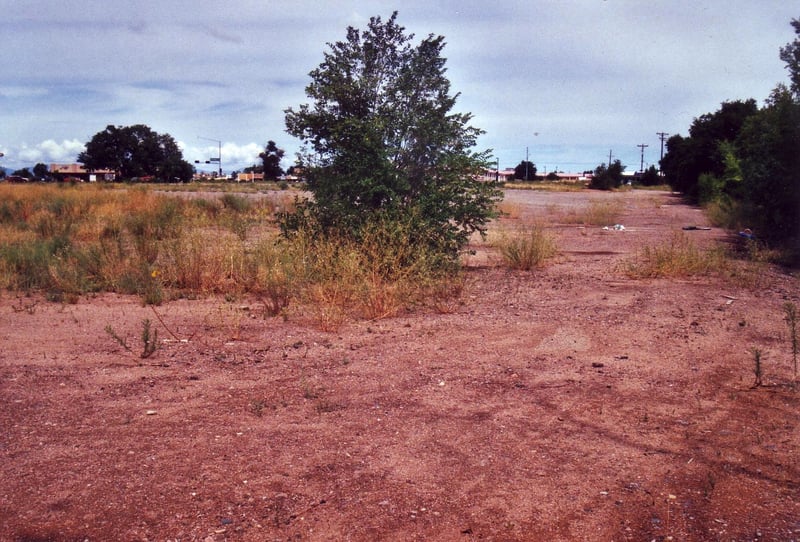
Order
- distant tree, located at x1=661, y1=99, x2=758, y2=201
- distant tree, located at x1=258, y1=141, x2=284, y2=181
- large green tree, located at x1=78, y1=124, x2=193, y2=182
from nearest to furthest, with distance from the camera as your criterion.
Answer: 1. distant tree, located at x1=661, y1=99, x2=758, y2=201
2. distant tree, located at x1=258, y1=141, x2=284, y2=181
3. large green tree, located at x1=78, y1=124, x2=193, y2=182

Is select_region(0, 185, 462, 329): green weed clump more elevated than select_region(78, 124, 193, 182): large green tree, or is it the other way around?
select_region(78, 124, 193, 182): large green tree

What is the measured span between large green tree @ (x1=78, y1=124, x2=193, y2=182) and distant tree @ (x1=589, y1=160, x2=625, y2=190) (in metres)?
50.4

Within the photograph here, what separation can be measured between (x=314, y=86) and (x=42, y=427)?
7.73m

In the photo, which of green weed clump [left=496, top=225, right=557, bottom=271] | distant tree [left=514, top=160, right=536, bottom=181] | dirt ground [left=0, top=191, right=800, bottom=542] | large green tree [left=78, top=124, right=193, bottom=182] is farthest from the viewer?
distant tree [left=514, top=160, right=536, bottom=181]

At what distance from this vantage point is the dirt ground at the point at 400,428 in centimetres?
362

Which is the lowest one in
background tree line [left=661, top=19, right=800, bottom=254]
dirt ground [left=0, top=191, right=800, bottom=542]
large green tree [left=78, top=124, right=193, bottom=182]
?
dirt ground [left=0, top=191, right=800, bottom=542]

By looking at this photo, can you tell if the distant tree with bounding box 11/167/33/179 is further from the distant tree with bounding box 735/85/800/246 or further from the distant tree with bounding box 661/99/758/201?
the distant tree with bounding box 735/85/800/246

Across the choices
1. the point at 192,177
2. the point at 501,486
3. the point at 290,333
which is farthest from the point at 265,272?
the point at 192,177

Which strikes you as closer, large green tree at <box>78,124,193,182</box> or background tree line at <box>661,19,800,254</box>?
background tree line at <box>661,19,800,254</box>

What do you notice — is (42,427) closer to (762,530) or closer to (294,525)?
(294,525)

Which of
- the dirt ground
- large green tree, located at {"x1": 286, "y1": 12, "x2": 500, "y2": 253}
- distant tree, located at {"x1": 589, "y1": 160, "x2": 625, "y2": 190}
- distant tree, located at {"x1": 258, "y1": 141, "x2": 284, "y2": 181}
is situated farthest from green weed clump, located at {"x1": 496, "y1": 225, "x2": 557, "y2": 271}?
distant tree, located at {"x1": 589, "y1": 160, "x2": 625, "y2": 190}

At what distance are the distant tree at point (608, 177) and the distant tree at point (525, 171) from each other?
1804 inches

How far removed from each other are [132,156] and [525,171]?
80.0m

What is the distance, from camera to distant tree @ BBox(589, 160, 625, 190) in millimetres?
83688
